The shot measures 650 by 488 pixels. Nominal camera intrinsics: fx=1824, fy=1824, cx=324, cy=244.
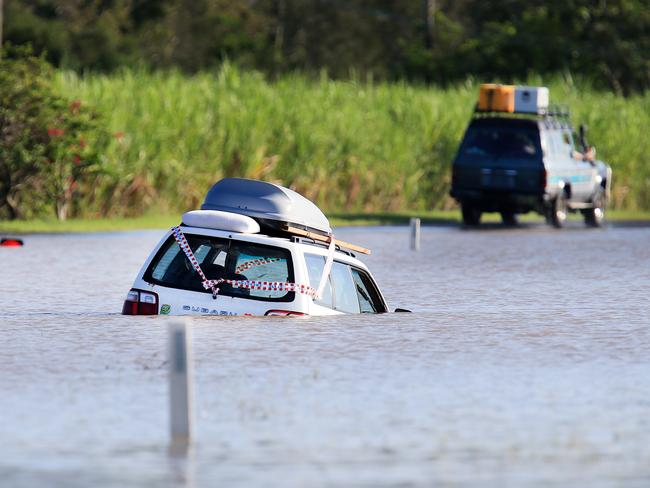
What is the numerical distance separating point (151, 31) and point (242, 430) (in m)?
65.1

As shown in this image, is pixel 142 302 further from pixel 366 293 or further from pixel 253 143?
pixel 253 143

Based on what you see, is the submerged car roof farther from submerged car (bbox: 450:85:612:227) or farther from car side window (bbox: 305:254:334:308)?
car side window (bbox: 305:254:334:308)

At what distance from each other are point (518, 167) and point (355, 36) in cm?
4799

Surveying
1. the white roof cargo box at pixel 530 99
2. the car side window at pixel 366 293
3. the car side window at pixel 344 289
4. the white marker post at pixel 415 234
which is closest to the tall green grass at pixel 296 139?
the white roof cargo box at pixel 530 99

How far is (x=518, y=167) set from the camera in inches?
1364

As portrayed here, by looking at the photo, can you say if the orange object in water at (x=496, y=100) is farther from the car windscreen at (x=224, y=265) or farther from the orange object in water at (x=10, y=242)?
the car windscreen at (x=224, y=265)

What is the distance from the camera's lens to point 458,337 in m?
15.4

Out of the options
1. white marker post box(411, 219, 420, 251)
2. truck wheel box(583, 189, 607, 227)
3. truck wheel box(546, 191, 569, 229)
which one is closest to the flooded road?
white marker post box(411, 219, 420, 251)

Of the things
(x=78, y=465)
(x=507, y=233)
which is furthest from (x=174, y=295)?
(x=507, y=233)

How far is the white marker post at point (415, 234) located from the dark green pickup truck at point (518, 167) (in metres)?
6.46

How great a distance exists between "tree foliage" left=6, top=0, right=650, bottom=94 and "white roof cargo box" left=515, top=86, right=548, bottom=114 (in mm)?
12385

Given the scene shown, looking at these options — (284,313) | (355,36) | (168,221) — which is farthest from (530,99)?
(355,36)

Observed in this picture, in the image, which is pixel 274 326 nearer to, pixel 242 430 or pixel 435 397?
pixel 435 397

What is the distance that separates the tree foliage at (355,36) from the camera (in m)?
59.5
